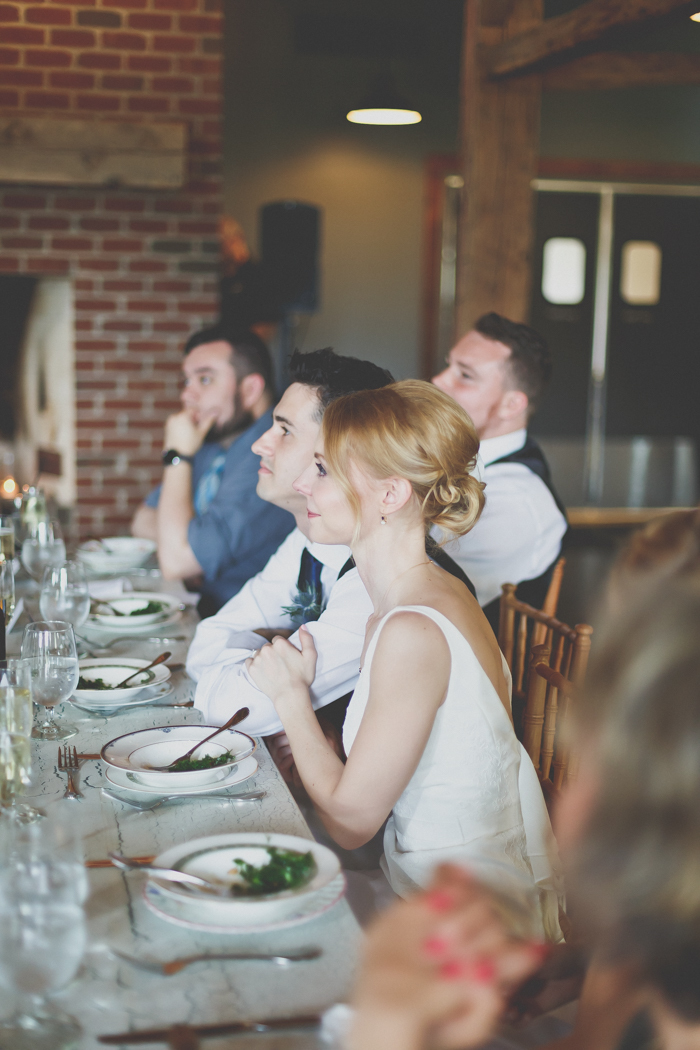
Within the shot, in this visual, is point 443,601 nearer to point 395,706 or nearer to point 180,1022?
point 395,706

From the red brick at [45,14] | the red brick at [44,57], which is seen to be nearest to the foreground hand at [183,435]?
the red brick at [44,57]

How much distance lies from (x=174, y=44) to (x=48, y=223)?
842 mm

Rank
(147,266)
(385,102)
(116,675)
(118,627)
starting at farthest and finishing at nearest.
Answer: (385,102)
(147,266)
(118,627)
(116,675)

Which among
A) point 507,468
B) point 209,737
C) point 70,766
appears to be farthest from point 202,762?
point 507,468

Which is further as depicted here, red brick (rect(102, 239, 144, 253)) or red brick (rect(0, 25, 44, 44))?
red brick (rect(102, 239, 144, 253))

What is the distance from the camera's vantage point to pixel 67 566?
5.91 feet

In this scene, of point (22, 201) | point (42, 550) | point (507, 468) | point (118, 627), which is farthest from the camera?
point (22, 201)

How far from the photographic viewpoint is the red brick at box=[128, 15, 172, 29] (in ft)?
12.3

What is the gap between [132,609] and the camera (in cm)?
228

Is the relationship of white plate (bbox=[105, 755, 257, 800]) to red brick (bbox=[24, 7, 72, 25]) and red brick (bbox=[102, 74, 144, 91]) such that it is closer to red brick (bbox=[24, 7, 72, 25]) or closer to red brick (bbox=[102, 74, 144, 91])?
red brick (bbox=[102, 74, 144, 91])

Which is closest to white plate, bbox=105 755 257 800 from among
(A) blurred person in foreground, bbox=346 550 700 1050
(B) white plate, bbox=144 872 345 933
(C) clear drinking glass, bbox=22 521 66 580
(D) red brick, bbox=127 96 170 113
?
(B) white plate, bbox=144 872 345 933

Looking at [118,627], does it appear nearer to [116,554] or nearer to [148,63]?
[116,554]

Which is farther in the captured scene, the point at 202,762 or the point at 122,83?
the point at 122,83

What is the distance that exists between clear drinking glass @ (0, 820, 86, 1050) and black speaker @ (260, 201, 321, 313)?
194 inches
